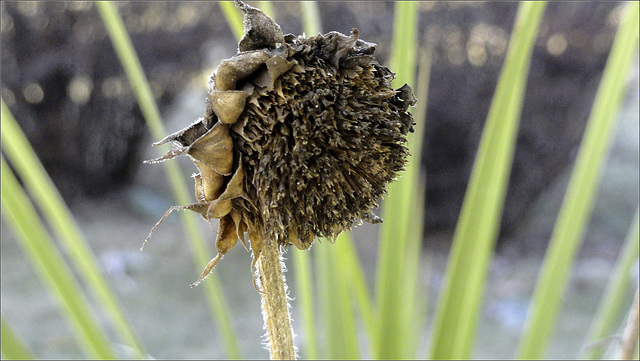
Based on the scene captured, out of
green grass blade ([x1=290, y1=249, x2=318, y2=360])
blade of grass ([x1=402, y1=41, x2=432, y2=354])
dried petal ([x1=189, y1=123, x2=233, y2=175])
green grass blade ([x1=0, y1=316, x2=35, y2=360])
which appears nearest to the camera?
dried petal ([x1=189, y1=123, x2=233, y2=175])

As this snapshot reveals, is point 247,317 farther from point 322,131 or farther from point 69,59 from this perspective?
point 322,131

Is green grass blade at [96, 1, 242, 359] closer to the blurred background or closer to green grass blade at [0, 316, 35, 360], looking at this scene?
green grass blade at [0, 316, 35, 360]

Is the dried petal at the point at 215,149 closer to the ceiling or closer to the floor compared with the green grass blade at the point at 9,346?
closer to the ceiling

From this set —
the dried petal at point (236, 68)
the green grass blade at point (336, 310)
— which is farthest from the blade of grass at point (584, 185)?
the dried petal at point (236, 68)

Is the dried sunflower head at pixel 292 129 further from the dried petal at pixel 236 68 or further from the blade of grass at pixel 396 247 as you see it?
the blade of grass at pixel 396 247

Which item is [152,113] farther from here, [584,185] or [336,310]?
[584,185]

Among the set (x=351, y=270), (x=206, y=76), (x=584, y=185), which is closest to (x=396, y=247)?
(x=351, y=270)

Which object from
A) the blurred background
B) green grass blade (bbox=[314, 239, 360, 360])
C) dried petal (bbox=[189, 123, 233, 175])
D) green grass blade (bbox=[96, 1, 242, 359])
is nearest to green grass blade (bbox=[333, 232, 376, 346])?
green grass blade (bbox=[314, 239, 360, 360])
